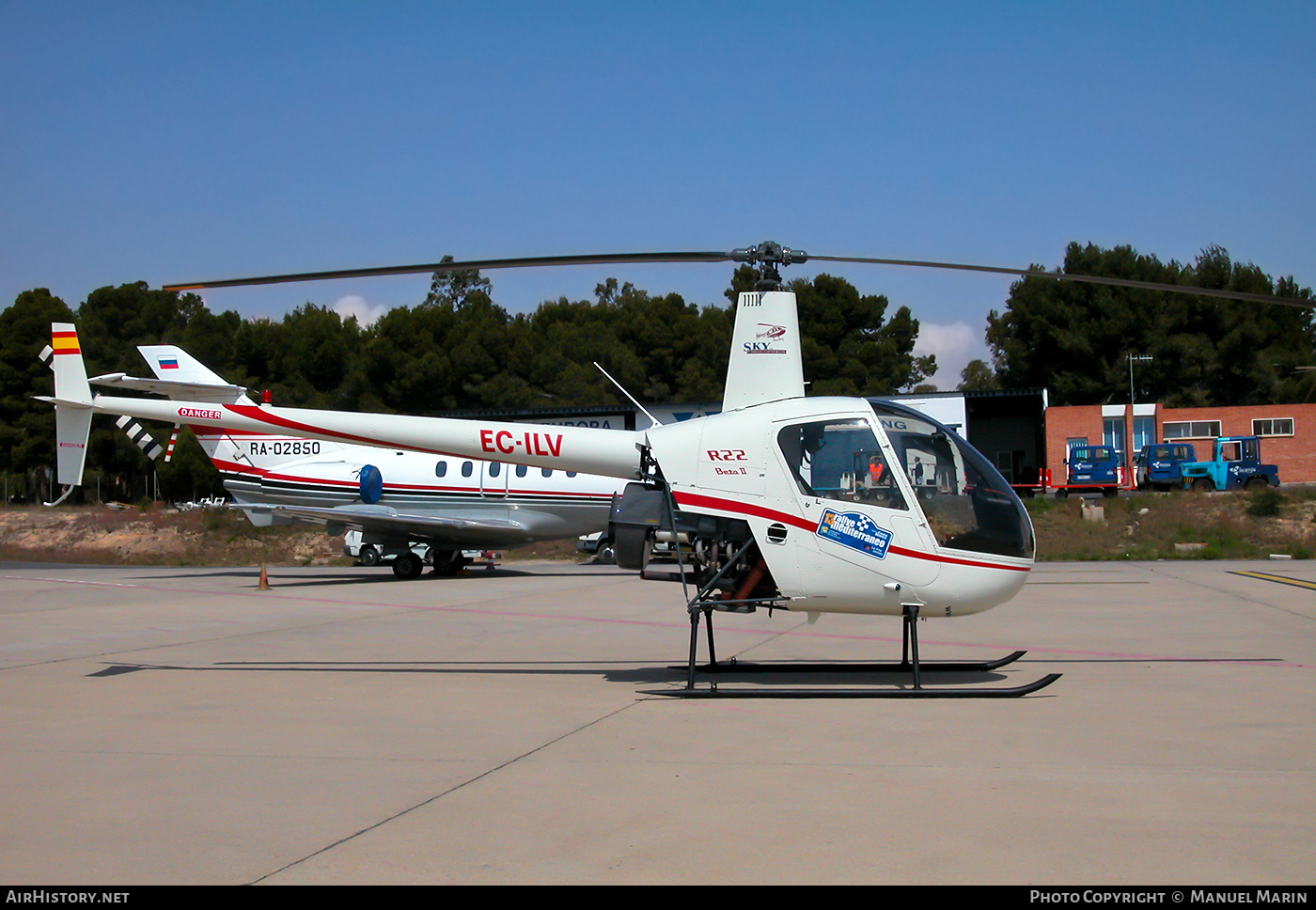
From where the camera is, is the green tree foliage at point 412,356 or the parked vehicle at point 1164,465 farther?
the green tree foliage at point 412,356

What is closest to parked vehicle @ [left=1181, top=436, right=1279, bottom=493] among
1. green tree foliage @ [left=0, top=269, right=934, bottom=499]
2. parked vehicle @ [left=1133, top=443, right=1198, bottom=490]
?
parked vehicle @ [left=1133, top=443, right=1198, bottom=490]


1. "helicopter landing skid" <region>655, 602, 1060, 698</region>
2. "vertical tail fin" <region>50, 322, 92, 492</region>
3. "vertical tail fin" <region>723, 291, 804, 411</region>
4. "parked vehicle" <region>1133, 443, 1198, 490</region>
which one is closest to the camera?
"helicopter landing skid" <region>655, 602, 1060, 698</region>

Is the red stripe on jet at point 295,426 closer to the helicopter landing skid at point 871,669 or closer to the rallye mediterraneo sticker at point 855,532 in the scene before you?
the helicopter landing skid at point 871,669

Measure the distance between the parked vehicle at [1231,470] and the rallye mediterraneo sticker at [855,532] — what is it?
35.4 metres

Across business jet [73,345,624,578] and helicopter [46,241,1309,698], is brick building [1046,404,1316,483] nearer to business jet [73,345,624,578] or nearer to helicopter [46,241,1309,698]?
business jet [73,345,624,578]

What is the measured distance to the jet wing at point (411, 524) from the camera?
21625 millimetres

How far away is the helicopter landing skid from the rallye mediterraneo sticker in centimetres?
55

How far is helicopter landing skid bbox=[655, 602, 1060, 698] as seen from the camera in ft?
25.4

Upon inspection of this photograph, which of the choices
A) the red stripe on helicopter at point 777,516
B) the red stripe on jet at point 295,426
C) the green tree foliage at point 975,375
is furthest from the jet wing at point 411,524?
the green tree foliage at point 975,375

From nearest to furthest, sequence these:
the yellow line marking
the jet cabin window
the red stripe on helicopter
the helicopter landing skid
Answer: the helicopter landing skid, the red stripe on helicopter, the jet cabin window, the yellow line marking

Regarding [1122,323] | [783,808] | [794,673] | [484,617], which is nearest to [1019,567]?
[794,673]

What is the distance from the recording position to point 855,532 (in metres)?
8.21

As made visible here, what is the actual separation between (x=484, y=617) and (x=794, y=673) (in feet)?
20.0

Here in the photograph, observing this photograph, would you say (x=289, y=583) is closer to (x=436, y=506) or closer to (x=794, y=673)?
(x=436, y=506)
